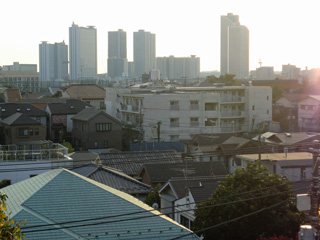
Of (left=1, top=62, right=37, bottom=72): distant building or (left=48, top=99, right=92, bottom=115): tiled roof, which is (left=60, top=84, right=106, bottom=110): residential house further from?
(left=1, top=62, right=37, bottom=72): distant building

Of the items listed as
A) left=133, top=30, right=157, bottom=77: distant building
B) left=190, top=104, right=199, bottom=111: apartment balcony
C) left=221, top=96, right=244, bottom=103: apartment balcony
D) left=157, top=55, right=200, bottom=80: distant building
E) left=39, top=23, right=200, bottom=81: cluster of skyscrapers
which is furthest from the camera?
left=157, top=55, right=200, bottom=80: distant building

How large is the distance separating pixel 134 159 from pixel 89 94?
86.2 ft

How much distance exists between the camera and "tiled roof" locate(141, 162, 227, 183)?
18094 mm

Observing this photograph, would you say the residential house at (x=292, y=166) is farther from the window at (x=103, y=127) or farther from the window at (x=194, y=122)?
the window at (x=194, y=122)

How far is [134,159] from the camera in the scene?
20500 millimetres

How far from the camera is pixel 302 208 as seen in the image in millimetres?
6590

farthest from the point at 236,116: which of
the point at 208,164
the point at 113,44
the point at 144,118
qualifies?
the point at 113,44

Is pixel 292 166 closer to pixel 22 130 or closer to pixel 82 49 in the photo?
pixel 22 130

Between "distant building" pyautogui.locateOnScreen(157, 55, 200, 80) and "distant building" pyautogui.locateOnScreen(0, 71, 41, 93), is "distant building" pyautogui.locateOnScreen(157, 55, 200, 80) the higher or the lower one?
the higher one

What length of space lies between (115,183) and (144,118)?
18.9 metres

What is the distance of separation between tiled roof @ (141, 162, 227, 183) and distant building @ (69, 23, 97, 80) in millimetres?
84609

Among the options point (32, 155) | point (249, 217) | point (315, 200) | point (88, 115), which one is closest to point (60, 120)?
point (88, 115)

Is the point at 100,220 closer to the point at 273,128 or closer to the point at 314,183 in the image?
the point at 314,183

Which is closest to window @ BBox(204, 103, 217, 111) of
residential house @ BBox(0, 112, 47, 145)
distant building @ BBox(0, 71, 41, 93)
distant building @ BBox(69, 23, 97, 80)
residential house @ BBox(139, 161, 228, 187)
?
residential house @ BBox(0, 112, 47, 145)
